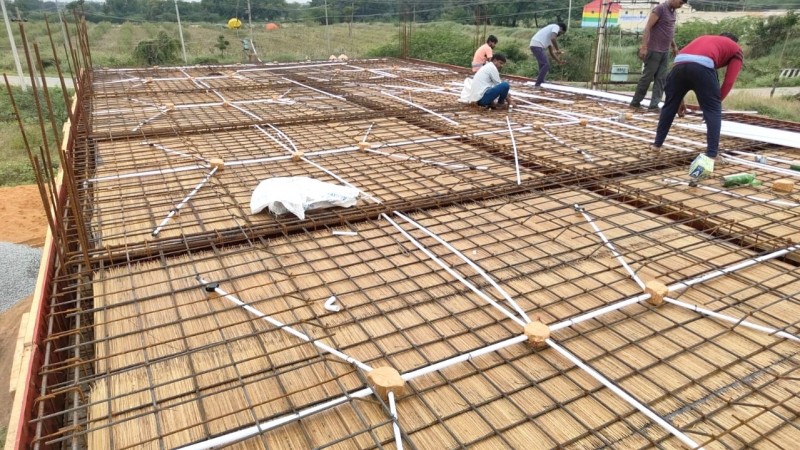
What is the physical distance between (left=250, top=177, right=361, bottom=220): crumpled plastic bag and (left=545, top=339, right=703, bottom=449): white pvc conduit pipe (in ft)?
4.49

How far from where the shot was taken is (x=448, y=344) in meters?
1.70

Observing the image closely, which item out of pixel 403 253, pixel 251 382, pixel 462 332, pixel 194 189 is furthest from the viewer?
pixel 194 189

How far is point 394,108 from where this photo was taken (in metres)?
5.13

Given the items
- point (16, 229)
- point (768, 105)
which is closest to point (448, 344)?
point (16, 229)

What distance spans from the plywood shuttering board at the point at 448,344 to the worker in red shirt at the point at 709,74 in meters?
1.29

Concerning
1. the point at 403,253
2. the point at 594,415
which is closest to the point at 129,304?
the point at 403,253

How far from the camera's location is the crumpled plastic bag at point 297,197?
8.28 ft

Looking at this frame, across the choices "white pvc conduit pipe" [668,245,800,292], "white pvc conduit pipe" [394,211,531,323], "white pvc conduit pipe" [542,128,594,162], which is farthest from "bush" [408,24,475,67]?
"white pvc conduit pipe" [668,245,800,292]

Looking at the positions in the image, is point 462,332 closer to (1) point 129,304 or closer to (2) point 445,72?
(1) point 129,304

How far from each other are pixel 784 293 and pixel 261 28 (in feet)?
87.0

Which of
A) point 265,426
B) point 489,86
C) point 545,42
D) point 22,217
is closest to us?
point 265,426

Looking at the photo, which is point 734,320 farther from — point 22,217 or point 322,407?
point 22,217

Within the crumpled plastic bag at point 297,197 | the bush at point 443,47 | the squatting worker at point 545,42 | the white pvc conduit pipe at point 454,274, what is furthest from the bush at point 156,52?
the white pvc conduit pipe at point 454,274

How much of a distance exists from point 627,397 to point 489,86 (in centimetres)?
413
